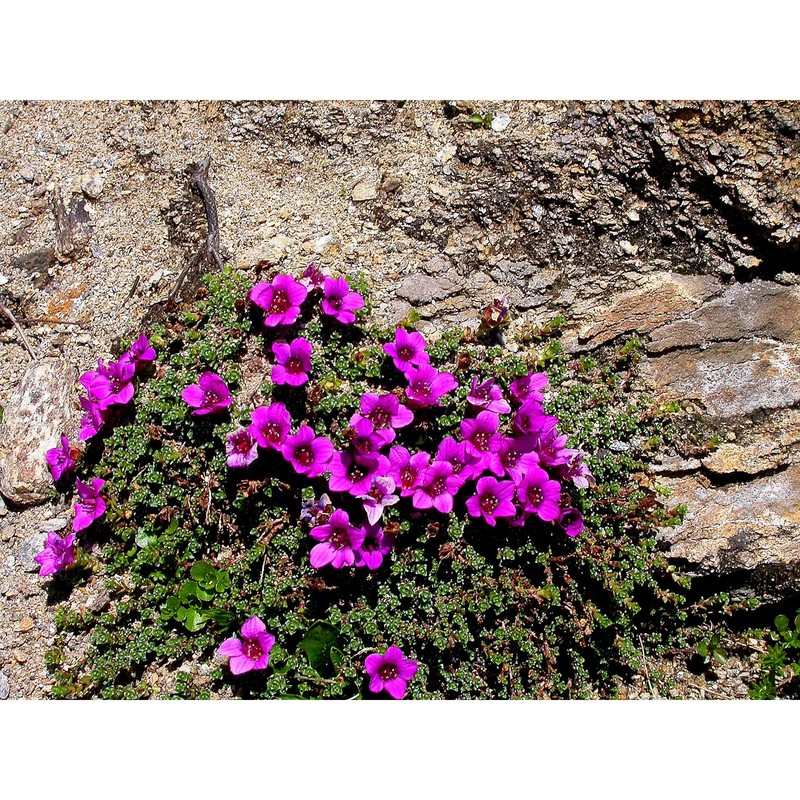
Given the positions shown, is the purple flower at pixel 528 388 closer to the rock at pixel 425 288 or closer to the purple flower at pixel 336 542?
the rock at pixel 425 288

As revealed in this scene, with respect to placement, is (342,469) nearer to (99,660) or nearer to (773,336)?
(99,660)

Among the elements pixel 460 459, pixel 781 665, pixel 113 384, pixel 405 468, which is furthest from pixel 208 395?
pixel 781 665

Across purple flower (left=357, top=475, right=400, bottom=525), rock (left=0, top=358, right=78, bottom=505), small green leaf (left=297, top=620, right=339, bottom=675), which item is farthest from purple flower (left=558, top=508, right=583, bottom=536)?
rock (left=0, top=358, right=78, bottom=505)

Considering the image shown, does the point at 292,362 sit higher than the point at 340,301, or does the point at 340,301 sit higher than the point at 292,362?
the point at 340,301

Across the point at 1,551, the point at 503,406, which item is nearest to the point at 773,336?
the point at 503,406

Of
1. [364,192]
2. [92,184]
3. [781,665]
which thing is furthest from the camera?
[92,184]

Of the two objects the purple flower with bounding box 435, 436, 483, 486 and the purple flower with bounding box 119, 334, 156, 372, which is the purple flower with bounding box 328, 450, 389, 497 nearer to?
the purple flower with bounding box 435, 436, 483, 486

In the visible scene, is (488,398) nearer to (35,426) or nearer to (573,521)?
(573,521)
